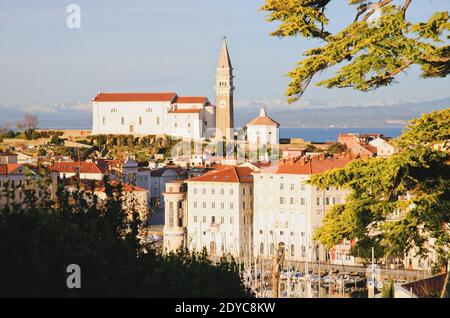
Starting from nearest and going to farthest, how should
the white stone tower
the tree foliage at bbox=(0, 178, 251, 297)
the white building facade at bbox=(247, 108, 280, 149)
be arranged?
the tree foliage at bbox=(0, 178, 251, 297) → the white stone tower → the white building facade at bbox=(247, 108, 280, 149)

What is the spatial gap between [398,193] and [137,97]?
109m

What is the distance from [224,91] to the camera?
12075cm

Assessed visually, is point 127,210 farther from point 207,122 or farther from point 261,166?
point 207,122

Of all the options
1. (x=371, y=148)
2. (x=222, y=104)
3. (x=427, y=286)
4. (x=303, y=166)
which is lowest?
(x=427, y=286)

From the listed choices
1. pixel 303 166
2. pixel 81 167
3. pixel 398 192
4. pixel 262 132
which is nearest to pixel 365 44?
pixel 398 192

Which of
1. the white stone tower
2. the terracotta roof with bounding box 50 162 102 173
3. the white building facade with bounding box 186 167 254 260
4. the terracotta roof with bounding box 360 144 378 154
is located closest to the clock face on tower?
the terracotta roof with bounding box 360 144 378 154

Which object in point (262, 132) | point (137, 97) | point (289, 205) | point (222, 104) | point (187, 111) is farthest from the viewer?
point (137, 97)

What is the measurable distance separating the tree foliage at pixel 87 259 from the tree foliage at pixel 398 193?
2533 mm

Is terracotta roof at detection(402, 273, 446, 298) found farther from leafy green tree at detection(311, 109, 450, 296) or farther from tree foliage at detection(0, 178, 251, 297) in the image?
leafy green tree at detection(311, 109, 450, 296)

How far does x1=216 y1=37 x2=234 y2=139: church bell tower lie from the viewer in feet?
393

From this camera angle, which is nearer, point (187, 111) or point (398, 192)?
point (398, 192)

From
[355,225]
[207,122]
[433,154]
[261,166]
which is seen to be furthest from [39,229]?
[207,122]

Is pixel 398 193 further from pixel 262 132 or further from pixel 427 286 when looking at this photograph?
pixel 262 132

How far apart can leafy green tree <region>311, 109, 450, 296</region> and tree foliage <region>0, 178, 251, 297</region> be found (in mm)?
2527
